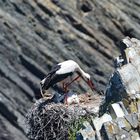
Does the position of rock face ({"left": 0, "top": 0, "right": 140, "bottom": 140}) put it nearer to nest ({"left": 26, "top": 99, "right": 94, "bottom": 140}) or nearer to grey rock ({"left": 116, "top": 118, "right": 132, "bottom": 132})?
nest ({"left": 26, "top": 99, "right": 94, "bottom": 140})

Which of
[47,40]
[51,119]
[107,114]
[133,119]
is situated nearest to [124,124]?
[133,119]

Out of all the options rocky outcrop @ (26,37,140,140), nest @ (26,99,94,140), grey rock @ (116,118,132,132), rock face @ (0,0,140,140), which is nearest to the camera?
grey rock @ (116,118,132,132)

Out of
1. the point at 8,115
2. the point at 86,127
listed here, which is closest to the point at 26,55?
the point at 8,115

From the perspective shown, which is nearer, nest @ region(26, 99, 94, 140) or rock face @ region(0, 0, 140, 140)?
nest @ region(26, 99, 94, 140)

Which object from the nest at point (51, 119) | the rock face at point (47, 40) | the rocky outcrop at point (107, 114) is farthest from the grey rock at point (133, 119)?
the rock face at point (47, 40)

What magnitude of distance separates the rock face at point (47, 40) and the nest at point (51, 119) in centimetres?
2001

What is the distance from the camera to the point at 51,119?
2459cm

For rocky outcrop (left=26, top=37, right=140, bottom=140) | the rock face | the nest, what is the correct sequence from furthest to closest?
the rock face
the nest
rocky outcrop (left=26, top=37, right=140, bottom=140)

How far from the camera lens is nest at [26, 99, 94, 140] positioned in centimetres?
2425

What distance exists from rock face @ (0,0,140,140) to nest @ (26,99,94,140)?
2001 centimetres

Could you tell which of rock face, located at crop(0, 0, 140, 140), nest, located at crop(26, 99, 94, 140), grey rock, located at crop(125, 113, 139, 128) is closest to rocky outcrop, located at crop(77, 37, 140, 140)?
grey rock, located at crop(125, 113, 139, 128)

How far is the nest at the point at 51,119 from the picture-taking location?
79.6ft

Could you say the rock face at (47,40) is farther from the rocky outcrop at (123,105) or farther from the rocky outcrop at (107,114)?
the rocky outcrop at (123,105)

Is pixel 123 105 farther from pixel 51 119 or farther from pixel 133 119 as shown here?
pixel 51 119
